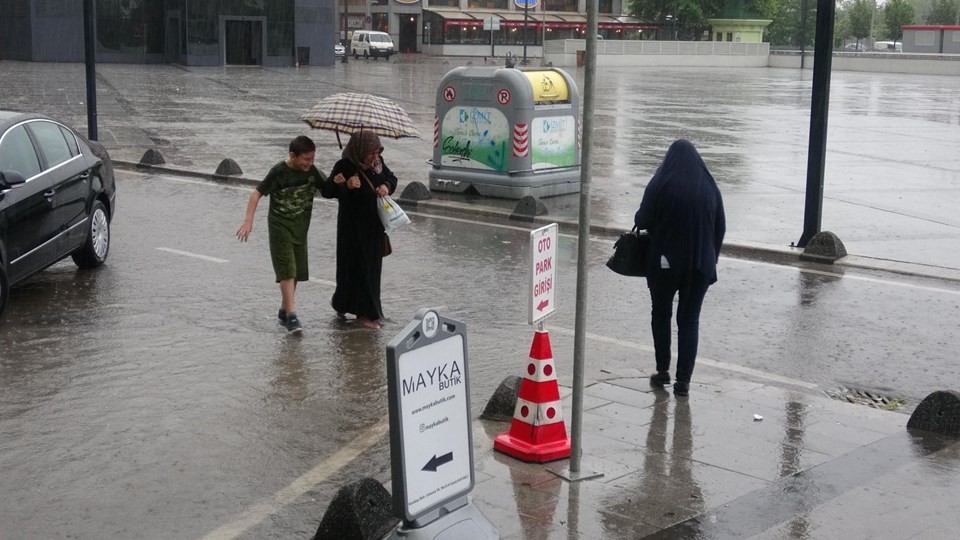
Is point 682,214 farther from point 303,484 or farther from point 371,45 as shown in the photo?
point 371,45

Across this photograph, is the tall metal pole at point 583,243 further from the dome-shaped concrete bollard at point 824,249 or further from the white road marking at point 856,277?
the dome-shaped concrete bollard at point 824,249

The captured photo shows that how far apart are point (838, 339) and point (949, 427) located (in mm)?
2374

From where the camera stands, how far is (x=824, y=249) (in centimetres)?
1234

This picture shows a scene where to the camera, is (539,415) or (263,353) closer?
(539,415)

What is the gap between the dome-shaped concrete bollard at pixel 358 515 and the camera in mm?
5141

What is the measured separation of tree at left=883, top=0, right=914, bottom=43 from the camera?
12244cm

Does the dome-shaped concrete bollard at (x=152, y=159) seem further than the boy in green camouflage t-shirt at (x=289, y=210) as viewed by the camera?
Yes

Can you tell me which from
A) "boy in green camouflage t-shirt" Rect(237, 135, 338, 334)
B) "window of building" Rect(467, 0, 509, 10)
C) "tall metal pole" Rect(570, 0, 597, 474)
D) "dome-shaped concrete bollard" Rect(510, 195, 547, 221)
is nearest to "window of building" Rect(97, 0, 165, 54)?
"window of building" Rect(467, 0, 509, 10)

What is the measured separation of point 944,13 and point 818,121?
115944mm

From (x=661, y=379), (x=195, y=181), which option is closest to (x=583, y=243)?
(x=661, y=379)

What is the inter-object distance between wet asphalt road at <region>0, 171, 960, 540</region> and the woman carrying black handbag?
811 millimetres

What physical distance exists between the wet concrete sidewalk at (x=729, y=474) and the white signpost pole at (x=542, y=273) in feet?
2.70

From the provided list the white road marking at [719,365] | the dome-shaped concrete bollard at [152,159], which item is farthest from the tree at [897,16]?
the white road marking at [719,365]

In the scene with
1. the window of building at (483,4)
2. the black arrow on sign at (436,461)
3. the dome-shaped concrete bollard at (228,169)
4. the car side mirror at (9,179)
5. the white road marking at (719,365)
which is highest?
the window of building at (483,4)
